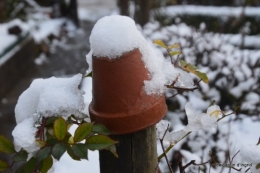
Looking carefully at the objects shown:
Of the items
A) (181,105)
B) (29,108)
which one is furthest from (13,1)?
(29,108)

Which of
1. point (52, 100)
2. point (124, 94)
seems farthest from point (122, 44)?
point (52, 100)

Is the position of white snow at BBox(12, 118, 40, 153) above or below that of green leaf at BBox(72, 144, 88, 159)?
below

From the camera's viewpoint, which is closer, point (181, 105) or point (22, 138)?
point (22, 138)

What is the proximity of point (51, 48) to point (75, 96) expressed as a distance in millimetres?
7141

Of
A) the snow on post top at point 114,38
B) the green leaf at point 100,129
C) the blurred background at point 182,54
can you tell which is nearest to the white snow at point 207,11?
the blurred background at point 182,54

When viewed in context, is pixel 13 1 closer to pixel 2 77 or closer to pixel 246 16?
pixel 2 77

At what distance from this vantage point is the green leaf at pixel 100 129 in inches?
28.3

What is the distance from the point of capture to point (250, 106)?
2.32m

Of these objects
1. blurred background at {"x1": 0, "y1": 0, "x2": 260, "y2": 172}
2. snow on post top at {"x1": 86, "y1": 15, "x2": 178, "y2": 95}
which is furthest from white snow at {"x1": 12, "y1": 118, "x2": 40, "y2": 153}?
blurred background at {"x1": 0, "y1": 0, "x2": 260, "y2": 172}

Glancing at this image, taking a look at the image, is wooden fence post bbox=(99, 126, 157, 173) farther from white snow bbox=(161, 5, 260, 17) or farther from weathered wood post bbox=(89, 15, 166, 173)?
white snow bbox=(161, 5, 260, 17)

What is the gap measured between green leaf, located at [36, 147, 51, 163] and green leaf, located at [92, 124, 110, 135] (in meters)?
0.10

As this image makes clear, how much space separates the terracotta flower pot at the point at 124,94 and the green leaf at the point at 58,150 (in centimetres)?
13

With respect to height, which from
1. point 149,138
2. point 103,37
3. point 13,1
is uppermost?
point 103,37

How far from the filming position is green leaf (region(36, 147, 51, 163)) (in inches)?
26.1
